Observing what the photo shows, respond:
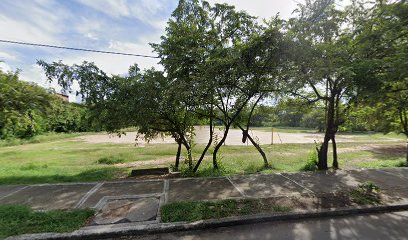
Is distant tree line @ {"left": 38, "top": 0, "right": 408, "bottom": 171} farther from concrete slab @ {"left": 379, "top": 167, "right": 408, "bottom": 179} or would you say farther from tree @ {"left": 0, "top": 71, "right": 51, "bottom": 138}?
concrete slab @ {"left": 379, "top": 167, "right": 408, "bottom": 179}

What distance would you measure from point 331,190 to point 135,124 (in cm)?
561

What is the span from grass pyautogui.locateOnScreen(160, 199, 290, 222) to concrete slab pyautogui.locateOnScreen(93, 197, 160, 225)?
0.87ft

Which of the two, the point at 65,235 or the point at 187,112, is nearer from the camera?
the point at 65,235

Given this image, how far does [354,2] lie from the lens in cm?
703

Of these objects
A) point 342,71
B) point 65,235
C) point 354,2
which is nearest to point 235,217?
point 65,235

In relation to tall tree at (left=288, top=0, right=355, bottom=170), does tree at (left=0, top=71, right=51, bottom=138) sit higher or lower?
lower

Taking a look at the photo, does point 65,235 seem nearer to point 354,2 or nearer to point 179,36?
point 179,36

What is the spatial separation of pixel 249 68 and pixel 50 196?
5612 millimetres

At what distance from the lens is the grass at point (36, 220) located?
3.40m

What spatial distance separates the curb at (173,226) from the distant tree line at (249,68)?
2.98m

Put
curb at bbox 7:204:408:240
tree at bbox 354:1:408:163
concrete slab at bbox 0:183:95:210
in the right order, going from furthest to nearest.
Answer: tree at bbox 354:1:408:163
concrete slab at bbox 0:183:95:210
curb at bbox 7:204:408:240

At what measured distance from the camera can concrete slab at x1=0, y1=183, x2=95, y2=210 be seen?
443 cm

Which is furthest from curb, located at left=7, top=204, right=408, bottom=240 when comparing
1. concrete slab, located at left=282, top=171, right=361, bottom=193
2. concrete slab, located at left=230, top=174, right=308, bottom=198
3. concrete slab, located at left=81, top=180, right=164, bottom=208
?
concrete slab, located at left=81, top=180, right=164, bottom=208

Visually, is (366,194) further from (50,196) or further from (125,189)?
(50,196)
